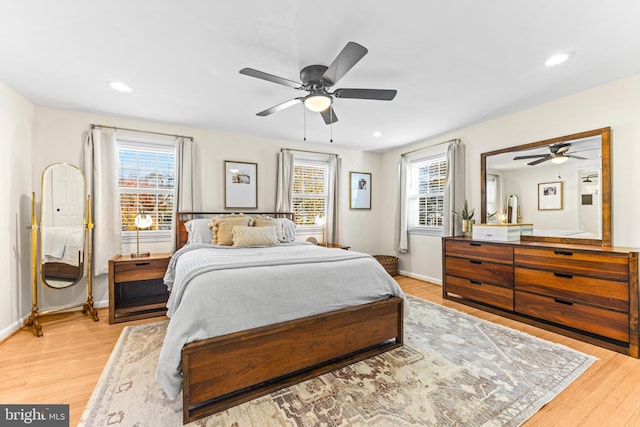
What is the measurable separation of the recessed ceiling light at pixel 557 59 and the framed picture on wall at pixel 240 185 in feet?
12.0

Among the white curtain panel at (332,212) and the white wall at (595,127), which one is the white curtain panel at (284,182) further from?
the white wall at (595,127)

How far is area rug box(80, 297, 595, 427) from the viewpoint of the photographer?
1.62 metres

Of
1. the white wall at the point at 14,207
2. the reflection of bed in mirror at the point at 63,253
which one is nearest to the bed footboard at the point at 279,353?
the white wall at the point at 14,207

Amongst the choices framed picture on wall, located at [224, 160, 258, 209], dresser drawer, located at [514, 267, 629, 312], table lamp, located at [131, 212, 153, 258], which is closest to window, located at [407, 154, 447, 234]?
dresser drawer, located at [514, 267, 629, 312]

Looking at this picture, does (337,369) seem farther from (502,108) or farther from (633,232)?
(502,108)

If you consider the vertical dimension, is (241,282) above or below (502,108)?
below

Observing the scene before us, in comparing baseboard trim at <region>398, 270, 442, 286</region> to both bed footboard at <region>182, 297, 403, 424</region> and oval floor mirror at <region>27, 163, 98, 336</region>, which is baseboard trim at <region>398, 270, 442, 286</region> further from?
oval floor mirror at <region>27, 163, 98, 336</region>

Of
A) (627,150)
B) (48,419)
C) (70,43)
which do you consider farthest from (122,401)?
(627,150)

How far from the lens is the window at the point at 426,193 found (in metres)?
4.70

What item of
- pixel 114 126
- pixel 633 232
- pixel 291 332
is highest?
pixel 114 126

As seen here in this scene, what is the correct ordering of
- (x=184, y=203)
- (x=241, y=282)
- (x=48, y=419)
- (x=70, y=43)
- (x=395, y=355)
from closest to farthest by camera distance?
(x=48, y=419)
(x=241, y=282)
(x=70, y=43)
(x=395, y=355)
(x=184, y=203)

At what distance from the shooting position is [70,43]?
6.79 ft

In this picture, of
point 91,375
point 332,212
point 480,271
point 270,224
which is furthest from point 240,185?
point 480,271

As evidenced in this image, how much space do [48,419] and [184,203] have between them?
261 cm
